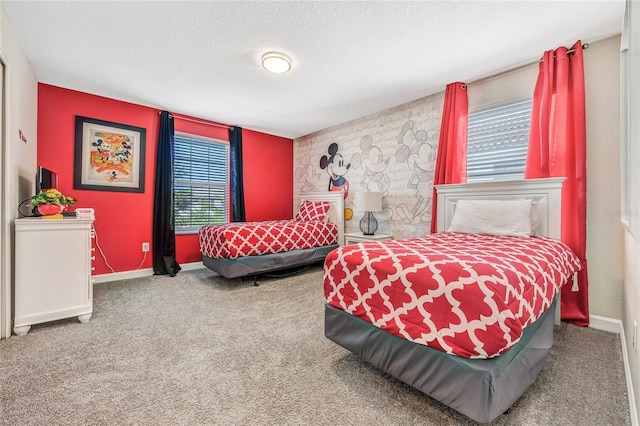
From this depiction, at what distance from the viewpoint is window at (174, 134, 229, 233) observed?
4035 millimetres

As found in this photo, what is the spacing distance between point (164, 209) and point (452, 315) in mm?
3820

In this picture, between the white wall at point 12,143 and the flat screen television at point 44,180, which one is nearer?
the white wall at point 12,143

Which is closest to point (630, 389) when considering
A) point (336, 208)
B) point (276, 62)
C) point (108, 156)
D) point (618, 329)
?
point (618, 329)

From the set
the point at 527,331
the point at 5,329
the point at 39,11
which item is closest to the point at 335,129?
the point at 39,11

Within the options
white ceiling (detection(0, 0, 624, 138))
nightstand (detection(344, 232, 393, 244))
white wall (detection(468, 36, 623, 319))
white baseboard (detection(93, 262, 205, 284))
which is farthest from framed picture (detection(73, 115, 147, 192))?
white wall (detection(468, 36, 623, 319))

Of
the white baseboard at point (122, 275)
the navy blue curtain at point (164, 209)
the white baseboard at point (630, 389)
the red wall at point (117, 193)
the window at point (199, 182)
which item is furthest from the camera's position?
the window at point (199, 182)

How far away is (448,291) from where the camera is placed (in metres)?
1.11

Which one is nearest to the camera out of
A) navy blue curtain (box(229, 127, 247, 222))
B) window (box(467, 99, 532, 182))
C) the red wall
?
window (box(467, 99, 532, 182))

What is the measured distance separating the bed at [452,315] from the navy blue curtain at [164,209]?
2988 mm

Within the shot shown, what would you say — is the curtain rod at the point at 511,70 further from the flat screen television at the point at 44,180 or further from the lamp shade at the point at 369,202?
the flat screen television at the point at 44,180

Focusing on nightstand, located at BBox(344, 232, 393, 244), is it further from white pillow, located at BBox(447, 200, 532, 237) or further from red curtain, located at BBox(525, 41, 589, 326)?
red curtain, located at BBox(525, 41, 589, 326)

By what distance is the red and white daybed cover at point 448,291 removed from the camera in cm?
103

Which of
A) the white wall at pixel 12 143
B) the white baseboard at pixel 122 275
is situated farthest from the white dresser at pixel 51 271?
the white baseboard at pixel 122 275

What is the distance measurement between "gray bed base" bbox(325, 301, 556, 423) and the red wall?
3.30 meters
